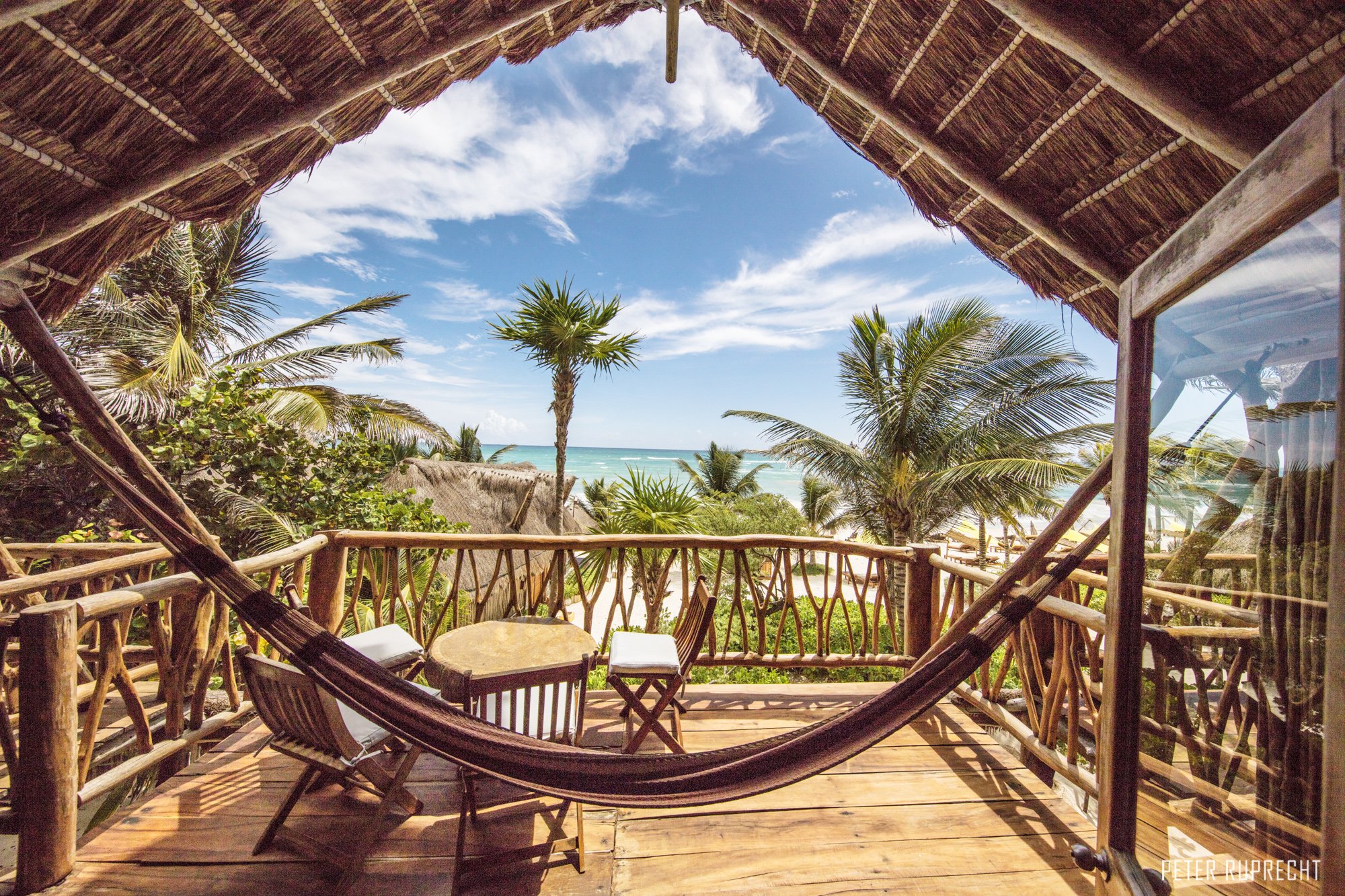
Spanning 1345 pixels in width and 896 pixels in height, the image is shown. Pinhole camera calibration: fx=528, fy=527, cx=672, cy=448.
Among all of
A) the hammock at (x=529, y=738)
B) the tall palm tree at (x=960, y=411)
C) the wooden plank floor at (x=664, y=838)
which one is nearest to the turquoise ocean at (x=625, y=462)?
the tall palm tree at (x=960, y=411)

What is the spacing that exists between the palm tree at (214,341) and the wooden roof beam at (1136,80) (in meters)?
6.84

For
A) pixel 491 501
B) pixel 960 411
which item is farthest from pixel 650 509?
pixel 491 501

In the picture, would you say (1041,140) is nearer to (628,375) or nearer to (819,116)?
(819,116)

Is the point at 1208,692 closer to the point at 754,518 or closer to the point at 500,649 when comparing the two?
the point at 500,649

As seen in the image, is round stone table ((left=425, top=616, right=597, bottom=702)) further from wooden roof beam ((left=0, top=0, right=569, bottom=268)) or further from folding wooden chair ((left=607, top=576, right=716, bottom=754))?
wooden roof beam ((left=0, top=0, right=569, bottom=268))

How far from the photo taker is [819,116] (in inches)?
87.6

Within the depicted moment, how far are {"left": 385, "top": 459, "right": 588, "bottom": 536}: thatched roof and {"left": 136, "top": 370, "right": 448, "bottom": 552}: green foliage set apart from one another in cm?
262

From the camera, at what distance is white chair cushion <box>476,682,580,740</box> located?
1.88 m

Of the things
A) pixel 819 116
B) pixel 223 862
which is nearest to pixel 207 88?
pixel 819 116

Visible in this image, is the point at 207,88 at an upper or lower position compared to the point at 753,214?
lower

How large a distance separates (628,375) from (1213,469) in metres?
7.46

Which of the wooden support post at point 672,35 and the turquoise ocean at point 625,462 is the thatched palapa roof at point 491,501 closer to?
the wooden support post at point 672,35

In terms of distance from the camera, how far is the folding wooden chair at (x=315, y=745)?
168cm

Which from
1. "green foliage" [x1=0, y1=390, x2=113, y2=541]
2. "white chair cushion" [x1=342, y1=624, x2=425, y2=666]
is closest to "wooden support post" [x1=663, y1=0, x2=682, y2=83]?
"white chair cushion" [x1=342, y1=624, x2=425, y2=666]
